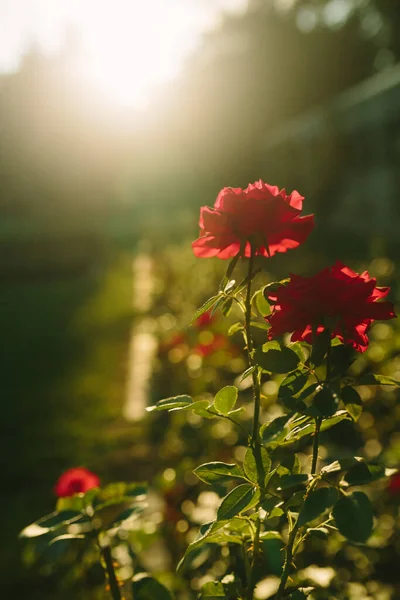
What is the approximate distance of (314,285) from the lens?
3.09 feet

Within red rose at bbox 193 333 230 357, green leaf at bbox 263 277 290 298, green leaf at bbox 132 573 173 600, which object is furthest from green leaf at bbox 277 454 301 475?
red rose at bbox 193 333 230 357

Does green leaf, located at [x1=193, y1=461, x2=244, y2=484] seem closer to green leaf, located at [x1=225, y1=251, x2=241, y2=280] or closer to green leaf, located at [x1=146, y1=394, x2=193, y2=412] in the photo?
green leaf, located at [x1=146, y1=394, x2=193, y2=412]

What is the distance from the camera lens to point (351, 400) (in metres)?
0.98

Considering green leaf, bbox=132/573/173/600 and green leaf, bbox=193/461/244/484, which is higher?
green leaf, bbox=193/461/244/484

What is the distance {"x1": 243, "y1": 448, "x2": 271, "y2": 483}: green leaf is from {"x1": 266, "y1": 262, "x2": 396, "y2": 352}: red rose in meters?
0.21

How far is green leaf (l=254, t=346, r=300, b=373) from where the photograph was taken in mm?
982

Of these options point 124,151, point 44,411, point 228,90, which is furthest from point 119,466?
point 228,90

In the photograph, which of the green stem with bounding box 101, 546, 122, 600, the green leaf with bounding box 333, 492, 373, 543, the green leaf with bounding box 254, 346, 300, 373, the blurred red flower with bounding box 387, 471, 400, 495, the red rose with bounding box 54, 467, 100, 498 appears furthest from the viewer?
the blurred red flower with bounding box 387, 471, 400, 495

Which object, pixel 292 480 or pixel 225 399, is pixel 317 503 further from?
pixel 225 399

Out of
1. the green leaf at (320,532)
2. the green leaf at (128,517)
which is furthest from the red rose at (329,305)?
the green leaf at (128,517)

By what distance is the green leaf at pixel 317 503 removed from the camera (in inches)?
35.4

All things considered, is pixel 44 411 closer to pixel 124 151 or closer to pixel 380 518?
pixel 380 518

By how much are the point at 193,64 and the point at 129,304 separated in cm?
3659

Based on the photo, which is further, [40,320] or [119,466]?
[40,320]
